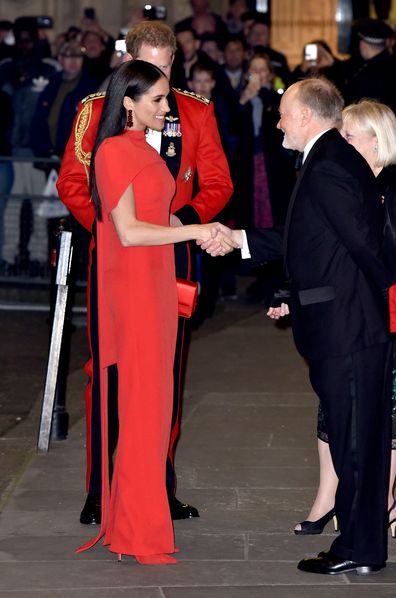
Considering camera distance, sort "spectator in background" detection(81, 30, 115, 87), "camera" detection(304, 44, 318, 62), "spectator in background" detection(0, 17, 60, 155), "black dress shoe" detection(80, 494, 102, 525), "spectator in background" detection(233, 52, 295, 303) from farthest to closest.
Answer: "spectator in background" detection(0, 17, 60, 155), "spectator in background" detection(81, 30, 115, 87), "camera" detection(304, 44, 318, 62), "spectator in background" detection(233, 52, 295, 303), "black dress shoe" detection(80, 494, 102, 525)

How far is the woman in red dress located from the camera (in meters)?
6.12

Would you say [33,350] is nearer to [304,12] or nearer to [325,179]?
[325,179]

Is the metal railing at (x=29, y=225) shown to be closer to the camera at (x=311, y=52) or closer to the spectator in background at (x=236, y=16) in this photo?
the camera at (x=311, y=52)

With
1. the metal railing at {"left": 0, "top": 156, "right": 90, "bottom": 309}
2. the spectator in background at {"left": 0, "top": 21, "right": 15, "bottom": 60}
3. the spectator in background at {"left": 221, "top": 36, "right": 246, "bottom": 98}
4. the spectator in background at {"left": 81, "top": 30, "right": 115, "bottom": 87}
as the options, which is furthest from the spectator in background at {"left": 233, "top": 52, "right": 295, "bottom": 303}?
the spectator in background at {"left": 0, "top": 21, "right": 15, "bottom": 60}

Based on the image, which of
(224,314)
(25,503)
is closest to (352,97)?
(224,314)

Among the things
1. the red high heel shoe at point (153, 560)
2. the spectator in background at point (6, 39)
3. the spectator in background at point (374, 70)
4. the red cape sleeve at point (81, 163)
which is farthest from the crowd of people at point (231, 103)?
the red high heel shoe at point (153, 560)

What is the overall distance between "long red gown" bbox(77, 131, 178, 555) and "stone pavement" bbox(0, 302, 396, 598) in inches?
7.2

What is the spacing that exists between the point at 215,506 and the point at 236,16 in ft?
47.2

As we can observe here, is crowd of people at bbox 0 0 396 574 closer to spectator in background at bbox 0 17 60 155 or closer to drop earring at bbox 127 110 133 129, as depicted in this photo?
drop earring at bbox 127 110 133 129

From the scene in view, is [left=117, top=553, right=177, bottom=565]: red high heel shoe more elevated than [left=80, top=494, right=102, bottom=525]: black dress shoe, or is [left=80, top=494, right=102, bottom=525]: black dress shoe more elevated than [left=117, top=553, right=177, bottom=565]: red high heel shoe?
[left=117, top=553, right=177, bottom=565]: red high heel shoe

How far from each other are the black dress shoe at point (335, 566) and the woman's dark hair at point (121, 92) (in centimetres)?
165

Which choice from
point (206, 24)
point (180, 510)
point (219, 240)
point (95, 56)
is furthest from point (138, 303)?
point (206, 24)

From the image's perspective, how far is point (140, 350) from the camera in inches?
245

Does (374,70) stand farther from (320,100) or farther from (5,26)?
(5,26)
